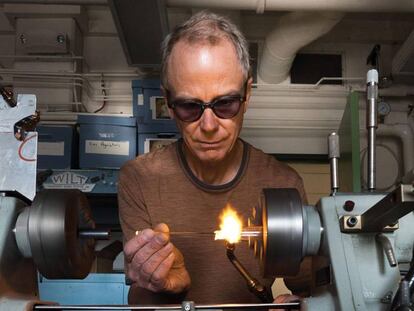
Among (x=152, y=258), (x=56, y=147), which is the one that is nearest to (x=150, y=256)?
(x=152, y=258)

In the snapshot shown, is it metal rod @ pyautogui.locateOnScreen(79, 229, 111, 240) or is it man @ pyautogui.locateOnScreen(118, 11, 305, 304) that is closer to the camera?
metal rod @ pyautogui.locateOnScreen(79, 229, 111, 240)

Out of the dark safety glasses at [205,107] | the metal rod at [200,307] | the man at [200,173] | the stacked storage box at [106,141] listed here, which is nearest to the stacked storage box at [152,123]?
the stacked storage box at [106,141]

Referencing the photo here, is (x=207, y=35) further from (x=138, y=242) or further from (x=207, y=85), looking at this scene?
(x=138, y=242)

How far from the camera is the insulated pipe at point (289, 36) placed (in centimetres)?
278

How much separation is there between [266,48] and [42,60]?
1416 mm

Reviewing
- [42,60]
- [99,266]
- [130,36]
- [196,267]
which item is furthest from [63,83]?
[196,267]

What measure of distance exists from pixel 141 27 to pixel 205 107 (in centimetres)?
167

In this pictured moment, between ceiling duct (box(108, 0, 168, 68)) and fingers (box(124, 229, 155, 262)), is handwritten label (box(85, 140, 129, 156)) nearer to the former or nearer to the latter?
ceiling duct (box(108, 0, 168, 68))

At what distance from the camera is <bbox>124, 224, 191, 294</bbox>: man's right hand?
35.6 inches

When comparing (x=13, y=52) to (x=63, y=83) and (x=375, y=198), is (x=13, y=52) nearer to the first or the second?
(x=63, y=83)

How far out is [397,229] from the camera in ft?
2.63

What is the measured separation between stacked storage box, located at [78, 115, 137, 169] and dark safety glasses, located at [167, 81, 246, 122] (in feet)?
5.31

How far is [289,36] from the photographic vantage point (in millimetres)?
2889

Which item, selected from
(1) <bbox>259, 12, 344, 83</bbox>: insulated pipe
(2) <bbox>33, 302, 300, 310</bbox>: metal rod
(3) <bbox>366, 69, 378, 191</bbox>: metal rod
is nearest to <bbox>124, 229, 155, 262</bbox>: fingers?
(2) <bbox>33, 302, 300, 310</bbox>: metal rod
